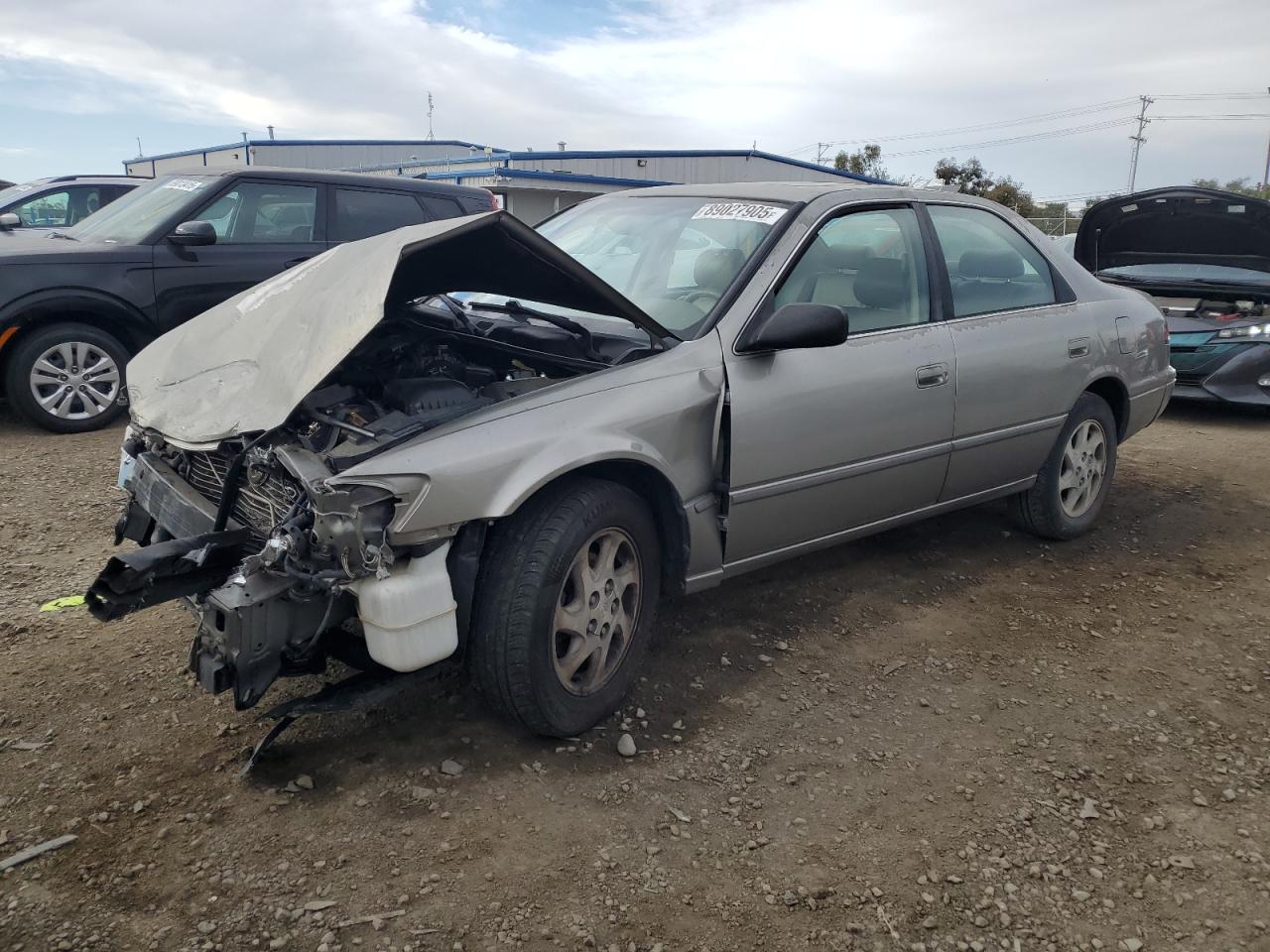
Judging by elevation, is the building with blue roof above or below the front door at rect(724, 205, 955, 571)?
above

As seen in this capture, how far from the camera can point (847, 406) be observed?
355 centimetres

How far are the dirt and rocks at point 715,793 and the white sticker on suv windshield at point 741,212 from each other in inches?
62.1

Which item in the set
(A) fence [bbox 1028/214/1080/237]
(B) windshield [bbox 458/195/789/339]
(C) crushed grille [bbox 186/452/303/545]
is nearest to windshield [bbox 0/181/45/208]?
(B) windshield [bbox 458/195/789/339]

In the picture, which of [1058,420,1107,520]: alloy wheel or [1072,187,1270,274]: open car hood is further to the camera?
[1072,187,1270,274]: open car hood

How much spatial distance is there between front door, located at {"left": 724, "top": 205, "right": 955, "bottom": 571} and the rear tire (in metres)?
1.00

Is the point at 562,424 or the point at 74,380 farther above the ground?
the point at 562,424

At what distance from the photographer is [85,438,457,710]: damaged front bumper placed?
2418 mm

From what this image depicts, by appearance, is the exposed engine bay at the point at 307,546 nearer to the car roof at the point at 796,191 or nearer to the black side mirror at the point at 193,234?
the car roof at the point at 796,191

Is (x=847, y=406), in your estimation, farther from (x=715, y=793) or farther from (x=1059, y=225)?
(x=1059, y=225)

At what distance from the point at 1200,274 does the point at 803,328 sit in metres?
6.43

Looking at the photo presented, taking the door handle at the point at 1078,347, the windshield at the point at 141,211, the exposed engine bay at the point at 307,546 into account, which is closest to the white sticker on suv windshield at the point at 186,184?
the windshield at the point at 141,211

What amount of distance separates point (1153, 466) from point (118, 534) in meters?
6.35

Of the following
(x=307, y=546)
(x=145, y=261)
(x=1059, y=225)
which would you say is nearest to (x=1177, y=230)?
(x=307, y=546)

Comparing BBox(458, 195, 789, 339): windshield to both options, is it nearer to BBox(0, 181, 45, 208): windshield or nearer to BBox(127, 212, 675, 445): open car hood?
BBox(127, 212, 675, 445): open car hood
